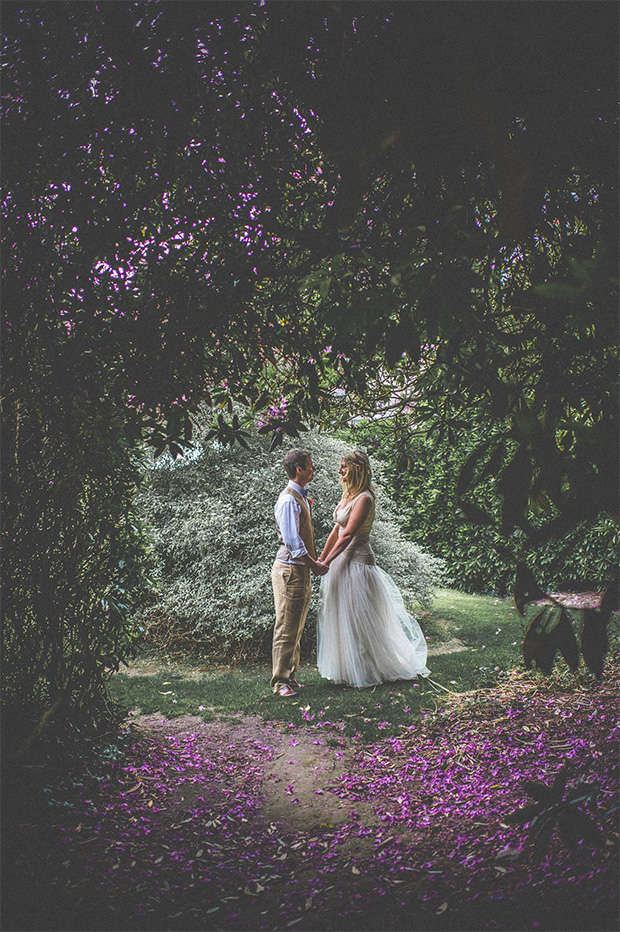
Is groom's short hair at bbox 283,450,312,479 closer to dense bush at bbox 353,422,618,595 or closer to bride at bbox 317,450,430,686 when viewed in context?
bride at bbox 317,450,430,686

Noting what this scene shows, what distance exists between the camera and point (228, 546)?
24.6 ft

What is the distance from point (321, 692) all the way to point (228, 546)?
7.87 ft

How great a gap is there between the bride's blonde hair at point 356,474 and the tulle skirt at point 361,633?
64 centimetres

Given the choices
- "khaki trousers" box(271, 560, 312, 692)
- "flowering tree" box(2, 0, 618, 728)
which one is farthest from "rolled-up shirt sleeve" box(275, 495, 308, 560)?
"flowering tree" box(2, 0, 618, 728)

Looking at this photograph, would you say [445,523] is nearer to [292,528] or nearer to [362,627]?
[362,627]

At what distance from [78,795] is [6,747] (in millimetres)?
539

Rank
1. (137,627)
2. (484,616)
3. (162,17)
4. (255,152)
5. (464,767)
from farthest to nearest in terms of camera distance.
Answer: (484,616)
(137,627)
(464,767)
(255,152)
(162,17)

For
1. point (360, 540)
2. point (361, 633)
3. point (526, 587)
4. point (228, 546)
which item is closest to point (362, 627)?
point (361, 633)

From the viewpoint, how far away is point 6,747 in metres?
2.87

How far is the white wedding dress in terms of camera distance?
5746 millimetres

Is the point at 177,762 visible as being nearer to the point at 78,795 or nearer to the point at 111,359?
the point at 78,795

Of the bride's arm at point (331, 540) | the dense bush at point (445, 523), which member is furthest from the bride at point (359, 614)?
the dense bush at point (445, 523)

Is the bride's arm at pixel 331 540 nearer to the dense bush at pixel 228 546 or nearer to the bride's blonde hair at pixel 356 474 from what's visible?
the bride's blonde hair at pixel 356 474

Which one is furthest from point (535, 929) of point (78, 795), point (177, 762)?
point (177, 762)
